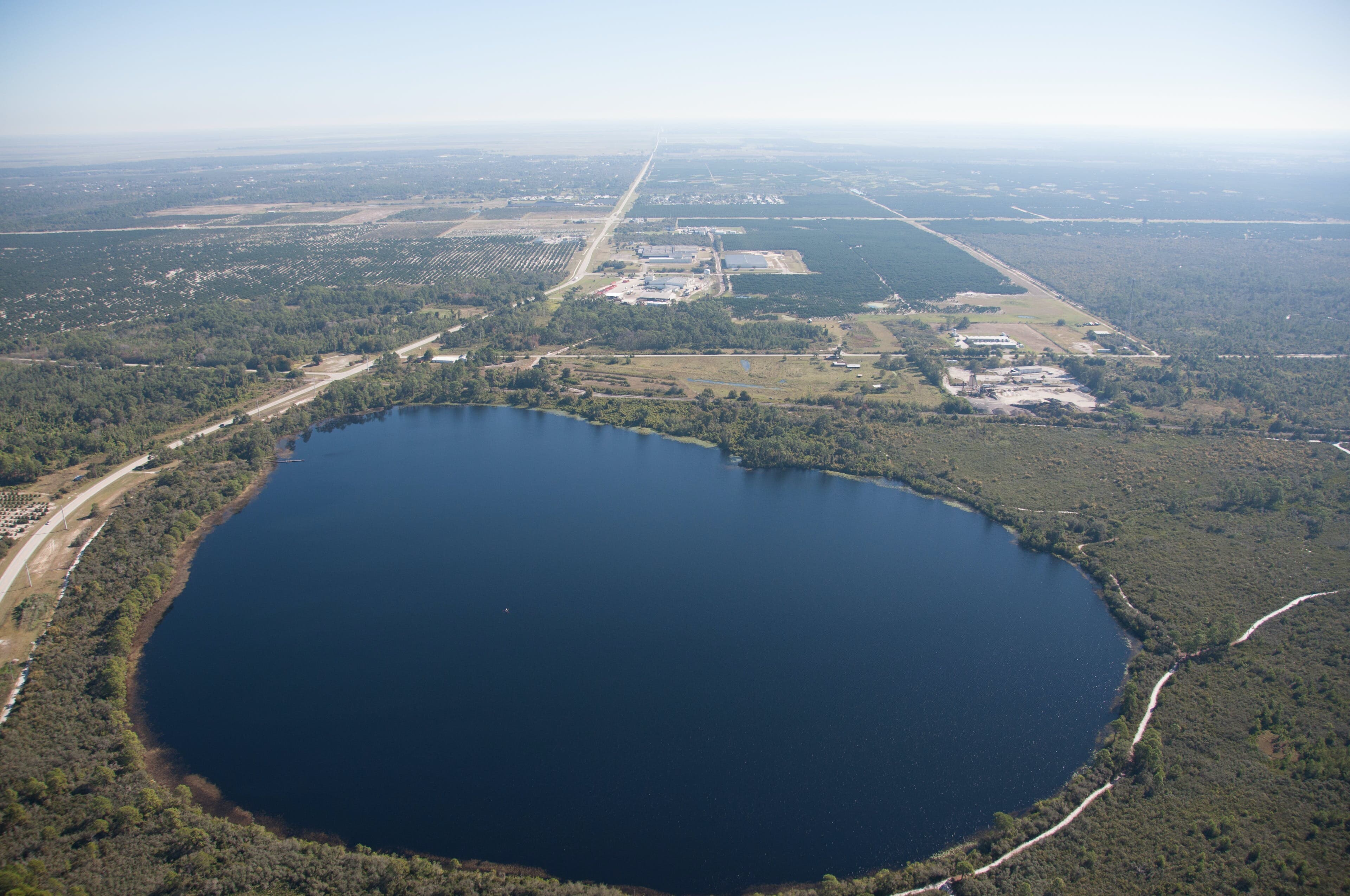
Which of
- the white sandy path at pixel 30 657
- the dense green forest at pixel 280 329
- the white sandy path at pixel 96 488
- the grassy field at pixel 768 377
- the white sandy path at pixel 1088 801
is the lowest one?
the white sandy path at pixel 1088 801

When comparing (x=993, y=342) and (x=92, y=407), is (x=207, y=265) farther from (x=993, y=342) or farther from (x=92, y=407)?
(x=993, y=342)

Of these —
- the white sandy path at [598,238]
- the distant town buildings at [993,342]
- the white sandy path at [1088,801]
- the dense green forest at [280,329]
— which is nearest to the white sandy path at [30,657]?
the dense green forest at [280,329]

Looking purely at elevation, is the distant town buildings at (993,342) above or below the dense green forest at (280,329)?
below

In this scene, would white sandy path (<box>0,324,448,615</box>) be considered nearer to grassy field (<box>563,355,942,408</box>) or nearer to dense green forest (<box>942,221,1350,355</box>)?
grassy field (<box>563,355,942,408</box>)

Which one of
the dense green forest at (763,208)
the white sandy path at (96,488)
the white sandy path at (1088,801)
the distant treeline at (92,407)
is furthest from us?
the dense green forest at (763,208)

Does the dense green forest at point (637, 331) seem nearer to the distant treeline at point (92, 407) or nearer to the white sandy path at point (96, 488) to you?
the white sandy path at point (96, 488)

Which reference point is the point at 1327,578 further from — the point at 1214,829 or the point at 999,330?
the point at 999,330

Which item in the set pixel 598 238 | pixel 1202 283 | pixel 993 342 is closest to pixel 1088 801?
pixel 993 342

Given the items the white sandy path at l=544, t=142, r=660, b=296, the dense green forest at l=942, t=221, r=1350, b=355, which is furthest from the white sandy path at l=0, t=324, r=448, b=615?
the dense green forest at l=942, t=221, r=1350, b=355
